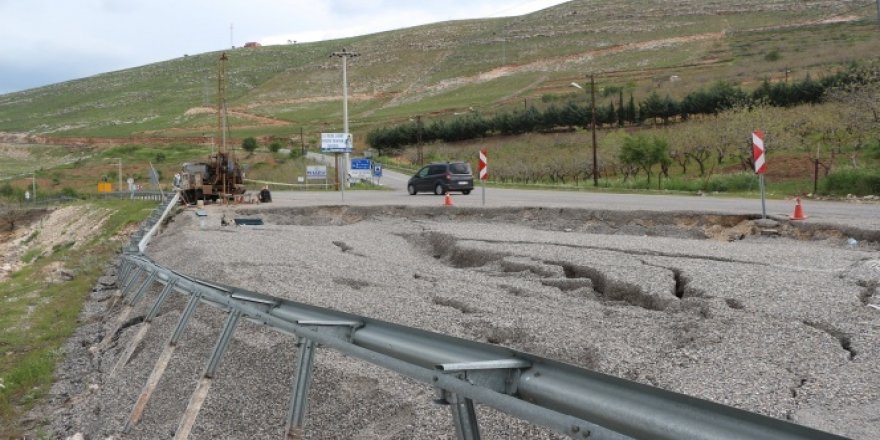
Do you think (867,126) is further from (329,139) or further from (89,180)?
(89,180)

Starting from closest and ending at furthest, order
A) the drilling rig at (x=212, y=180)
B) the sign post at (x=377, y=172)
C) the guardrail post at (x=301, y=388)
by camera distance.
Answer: the guardrail post at (x=301, y=388), the drilling rig at (x=212, y=180), the sign post at (x=377, y=172)

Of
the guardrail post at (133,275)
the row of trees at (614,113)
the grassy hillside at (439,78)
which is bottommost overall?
the guardrail post at (133,275)

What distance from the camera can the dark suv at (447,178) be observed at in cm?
3544

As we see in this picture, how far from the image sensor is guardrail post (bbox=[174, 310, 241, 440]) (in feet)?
20.8

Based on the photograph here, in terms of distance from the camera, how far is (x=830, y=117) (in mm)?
42688

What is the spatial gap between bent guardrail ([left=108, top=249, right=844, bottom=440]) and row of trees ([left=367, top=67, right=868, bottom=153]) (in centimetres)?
5900

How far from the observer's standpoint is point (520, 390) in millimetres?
3633

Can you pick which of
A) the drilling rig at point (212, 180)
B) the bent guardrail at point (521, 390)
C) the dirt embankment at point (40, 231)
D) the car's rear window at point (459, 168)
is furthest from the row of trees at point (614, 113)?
the bent guardrail at point (521, 390)

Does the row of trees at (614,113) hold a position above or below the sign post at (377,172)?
above

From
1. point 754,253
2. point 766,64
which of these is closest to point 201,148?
point 766,64

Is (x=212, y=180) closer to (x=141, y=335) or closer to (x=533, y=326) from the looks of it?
(x=141, y=335)

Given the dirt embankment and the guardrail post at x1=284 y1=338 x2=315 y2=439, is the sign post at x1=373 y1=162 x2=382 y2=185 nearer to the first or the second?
the dirt embankment

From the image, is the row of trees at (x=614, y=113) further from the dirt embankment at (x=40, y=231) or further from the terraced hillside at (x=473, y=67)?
the dirt embankment at (x=40, y=231)

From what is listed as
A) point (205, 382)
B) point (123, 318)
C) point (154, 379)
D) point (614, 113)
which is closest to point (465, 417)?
point (205, 382)
